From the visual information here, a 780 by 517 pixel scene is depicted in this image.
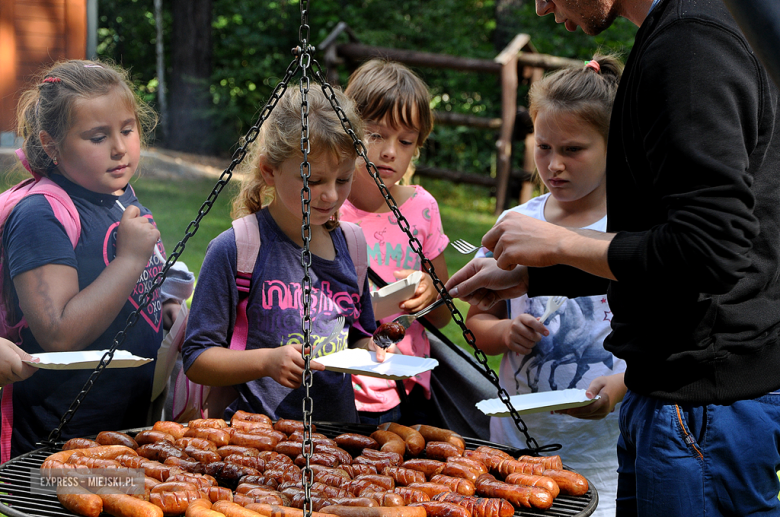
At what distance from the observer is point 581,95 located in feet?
8.00

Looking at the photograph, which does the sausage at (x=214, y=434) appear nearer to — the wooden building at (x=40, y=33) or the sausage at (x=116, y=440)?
the sausage at (x=116, y=440)

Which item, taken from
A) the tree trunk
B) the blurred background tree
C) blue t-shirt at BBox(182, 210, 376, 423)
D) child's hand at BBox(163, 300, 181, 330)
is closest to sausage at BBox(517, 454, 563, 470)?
blue t-shirt at BBox(182, 210, 376, 423)

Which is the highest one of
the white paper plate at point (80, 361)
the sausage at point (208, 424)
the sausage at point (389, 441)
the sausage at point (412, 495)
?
the white paper plate at point (80, 361)

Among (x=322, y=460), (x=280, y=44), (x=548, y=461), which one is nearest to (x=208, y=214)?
(x=280, y=44)

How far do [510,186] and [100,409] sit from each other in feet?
23.0

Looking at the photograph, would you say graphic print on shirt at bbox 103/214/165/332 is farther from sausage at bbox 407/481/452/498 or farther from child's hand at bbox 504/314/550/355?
child's hand at bbox 504/314/550/355

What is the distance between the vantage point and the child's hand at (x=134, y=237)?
7.63ft

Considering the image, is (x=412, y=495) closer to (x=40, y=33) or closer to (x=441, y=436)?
(x=441, y=436)

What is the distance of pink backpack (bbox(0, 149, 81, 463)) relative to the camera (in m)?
2.19

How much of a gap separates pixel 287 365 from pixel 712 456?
1.15 m

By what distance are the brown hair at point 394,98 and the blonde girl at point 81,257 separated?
3.18 feet

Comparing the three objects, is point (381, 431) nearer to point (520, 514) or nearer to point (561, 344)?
point (520, 514)

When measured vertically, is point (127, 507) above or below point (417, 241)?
below

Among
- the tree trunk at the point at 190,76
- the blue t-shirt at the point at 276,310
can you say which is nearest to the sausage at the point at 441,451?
the blue t-shirt at the point at 276,310
